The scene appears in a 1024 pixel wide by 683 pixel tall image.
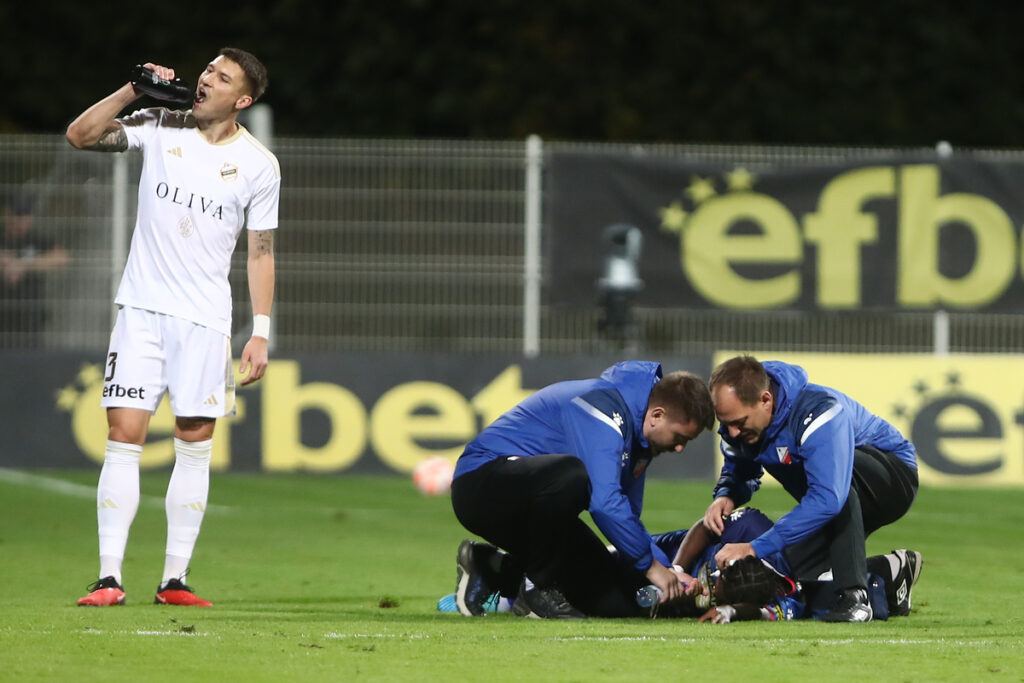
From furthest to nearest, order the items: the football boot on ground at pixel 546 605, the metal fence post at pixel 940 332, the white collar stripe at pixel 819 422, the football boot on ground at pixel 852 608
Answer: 1. the metal fence post at pixel 940 332
2. the football boot on ground at pixel 546 605
3. the football boot on ground at pixel 852 608
4. the white collar stripe at pixel 819 422

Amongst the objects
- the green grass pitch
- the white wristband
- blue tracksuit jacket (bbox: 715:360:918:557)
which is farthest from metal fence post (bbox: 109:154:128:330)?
blue tracksuit jacket (bbox: 715:360:918:557)

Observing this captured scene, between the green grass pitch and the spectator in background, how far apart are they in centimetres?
235

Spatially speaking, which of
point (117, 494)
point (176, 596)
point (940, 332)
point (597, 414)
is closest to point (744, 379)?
point (597, 414)

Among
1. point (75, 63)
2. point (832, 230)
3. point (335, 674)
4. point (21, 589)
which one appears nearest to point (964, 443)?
point (832, 230)

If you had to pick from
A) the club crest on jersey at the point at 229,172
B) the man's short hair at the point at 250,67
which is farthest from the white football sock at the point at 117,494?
the man's short hair at the point at 250,67

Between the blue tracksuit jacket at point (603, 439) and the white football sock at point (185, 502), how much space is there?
1.04 metres

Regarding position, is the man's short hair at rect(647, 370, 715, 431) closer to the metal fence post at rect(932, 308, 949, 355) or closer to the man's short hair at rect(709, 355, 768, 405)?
the man's short hair at rect(709, 355, 768, 405)

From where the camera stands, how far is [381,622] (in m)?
6.22

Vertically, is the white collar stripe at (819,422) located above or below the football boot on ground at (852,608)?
above

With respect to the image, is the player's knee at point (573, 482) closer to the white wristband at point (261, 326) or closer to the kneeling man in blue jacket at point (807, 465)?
the kneeling man in blue jacket at point (807, 465)

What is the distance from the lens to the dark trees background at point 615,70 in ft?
75.9

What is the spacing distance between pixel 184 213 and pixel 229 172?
0.24 metres

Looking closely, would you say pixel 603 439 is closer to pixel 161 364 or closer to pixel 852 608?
pixel 852 608

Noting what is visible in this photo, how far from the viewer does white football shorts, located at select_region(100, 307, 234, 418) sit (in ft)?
21.8
